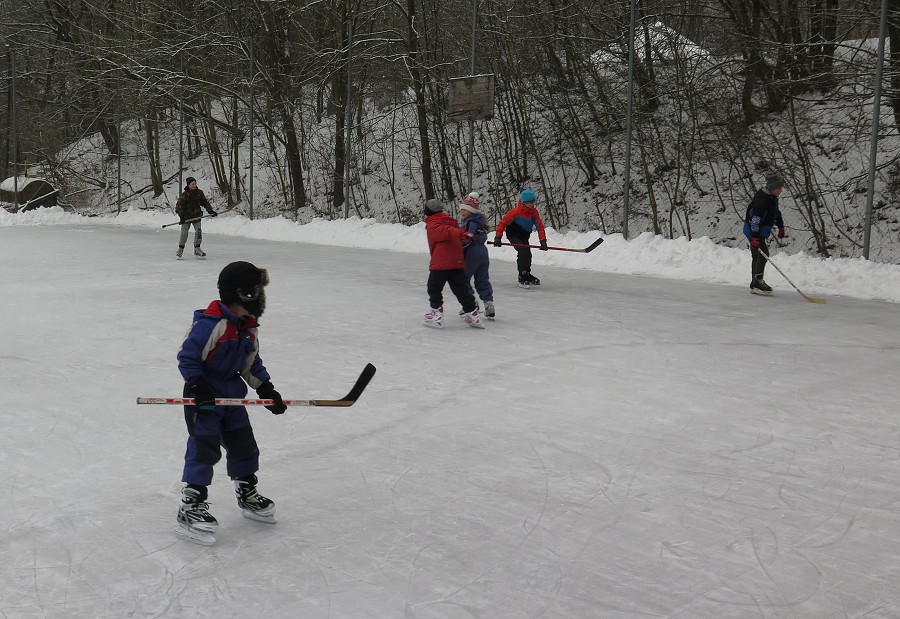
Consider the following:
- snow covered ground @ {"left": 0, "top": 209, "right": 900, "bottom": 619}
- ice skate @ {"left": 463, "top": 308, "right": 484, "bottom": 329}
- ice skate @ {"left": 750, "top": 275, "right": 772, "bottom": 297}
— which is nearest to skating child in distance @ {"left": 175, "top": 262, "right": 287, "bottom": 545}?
snow covered ground @ {"left": 0, "top": 209, "right": 900, "bottom": 619}

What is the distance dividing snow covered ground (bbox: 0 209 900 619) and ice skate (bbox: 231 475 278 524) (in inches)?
2.1

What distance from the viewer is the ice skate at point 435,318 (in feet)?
24.6

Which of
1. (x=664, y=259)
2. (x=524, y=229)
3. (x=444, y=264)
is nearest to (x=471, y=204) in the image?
(x=444, y=264)

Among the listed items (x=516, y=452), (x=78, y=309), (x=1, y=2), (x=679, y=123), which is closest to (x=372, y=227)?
(x=679, y=123)

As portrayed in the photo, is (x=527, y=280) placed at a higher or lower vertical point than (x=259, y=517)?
higher

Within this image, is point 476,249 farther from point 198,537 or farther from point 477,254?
point 198,537

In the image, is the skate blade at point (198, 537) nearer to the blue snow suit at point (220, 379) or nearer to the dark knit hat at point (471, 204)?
the blue snow suit at point (220, 379)

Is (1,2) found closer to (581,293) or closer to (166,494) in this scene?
(581,293)

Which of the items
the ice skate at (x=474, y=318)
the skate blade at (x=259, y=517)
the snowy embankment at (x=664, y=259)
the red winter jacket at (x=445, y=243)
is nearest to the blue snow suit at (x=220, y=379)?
the skate blade at (x=259, y=517)

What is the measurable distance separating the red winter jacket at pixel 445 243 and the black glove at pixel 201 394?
14.4 feet

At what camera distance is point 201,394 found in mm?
3043

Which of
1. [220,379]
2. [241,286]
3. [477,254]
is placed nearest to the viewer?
[241,286]

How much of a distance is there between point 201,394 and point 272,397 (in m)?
0.28

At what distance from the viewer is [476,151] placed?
66.0ft
